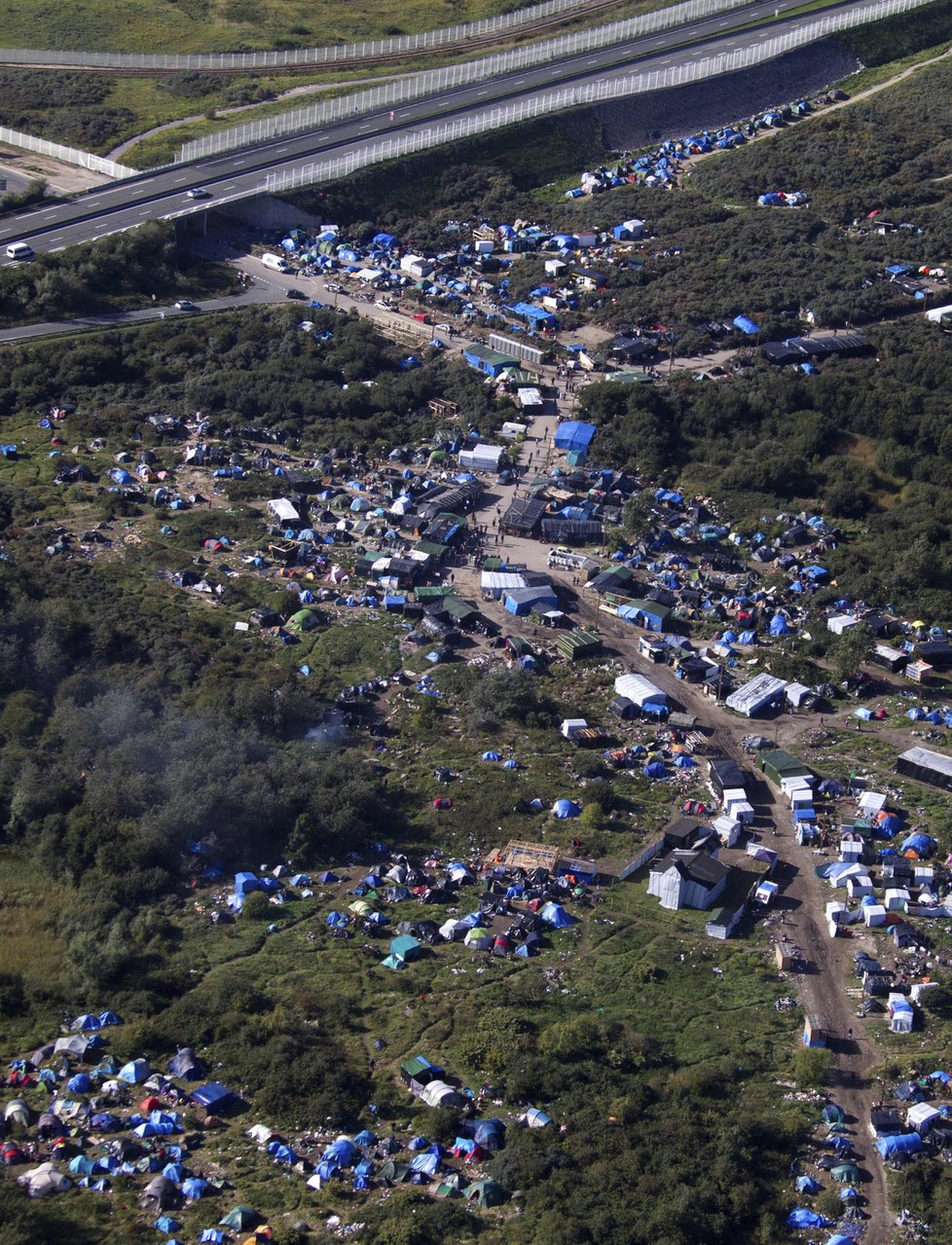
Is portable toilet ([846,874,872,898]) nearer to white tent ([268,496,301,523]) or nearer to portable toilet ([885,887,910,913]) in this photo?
portable toilet ([885,887,910,913])

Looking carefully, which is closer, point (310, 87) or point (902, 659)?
point (902, 659)

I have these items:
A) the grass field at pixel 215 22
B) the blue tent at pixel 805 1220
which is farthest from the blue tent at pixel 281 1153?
the grass field at pixel 215 22

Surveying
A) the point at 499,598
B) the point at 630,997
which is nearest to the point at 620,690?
the point at 499,598

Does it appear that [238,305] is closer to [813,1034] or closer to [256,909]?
[256,909]

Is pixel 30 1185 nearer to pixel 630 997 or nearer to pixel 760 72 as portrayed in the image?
pixel 630 997

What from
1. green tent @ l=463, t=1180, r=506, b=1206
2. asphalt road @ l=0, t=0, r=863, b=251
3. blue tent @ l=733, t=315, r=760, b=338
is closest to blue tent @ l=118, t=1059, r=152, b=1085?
green tent @ l=463, t=1180, r=506, b=1206

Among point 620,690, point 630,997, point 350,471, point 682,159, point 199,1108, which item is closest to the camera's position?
point 199,1108

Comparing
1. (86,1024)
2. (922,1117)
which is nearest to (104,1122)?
(86,1024)
